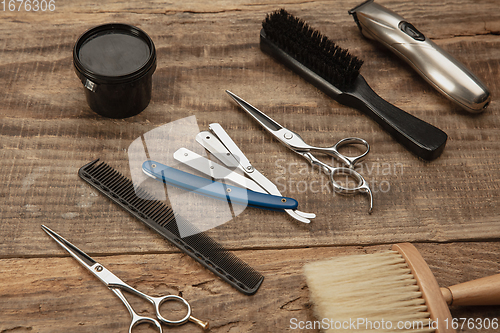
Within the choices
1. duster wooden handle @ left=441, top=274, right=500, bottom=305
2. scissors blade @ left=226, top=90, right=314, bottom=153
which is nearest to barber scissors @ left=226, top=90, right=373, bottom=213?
scissors blade @ left=226, top=90, right=314, bottom=153

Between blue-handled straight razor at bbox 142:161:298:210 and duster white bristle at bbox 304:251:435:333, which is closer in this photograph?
duster white bristle at bbox 304:251:435:333

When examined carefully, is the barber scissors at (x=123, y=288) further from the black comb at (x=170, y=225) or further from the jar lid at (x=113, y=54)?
the jar lid at (x=113, y=54)

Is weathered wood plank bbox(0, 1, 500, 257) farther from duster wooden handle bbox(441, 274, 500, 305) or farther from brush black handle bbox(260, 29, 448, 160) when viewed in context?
duster wooden handle bbox(441, 274, 500, 305)

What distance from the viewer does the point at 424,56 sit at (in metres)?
1.02

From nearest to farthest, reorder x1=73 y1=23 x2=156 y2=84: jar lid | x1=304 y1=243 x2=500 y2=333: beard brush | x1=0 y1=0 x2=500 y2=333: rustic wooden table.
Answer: x1=304 y1=243 x2=500 y2=333: beard brush
x1=0 y1=0 x2=500 y2=333: rustic wooden table
x1=73 y1=23 x2=156 y2=84: jar lid

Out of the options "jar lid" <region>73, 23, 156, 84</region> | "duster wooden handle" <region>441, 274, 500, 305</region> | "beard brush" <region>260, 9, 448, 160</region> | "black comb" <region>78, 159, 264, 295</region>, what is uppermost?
"beard brush" <region>260, 9, 448, 160</region>

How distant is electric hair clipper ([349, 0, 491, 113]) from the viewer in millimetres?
968

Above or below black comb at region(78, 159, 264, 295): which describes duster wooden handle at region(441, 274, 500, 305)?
above

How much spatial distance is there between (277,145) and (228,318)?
0.39 m

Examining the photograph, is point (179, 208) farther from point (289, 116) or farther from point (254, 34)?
point (254, 34)

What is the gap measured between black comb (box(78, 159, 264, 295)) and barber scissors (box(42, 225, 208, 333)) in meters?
0.09

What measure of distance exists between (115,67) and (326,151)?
47 cm

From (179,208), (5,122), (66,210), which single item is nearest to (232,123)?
(179,208)

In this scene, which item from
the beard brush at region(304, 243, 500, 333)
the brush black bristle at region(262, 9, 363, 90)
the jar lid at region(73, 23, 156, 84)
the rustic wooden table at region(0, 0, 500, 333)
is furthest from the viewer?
the brush black bristle at region(262, 9, 363, 90)
